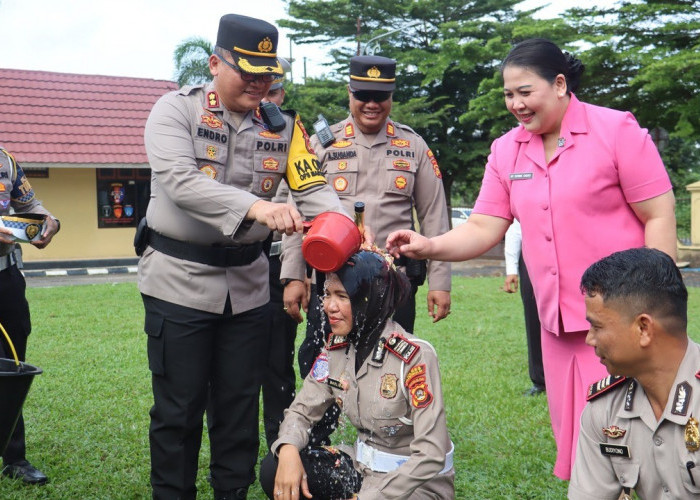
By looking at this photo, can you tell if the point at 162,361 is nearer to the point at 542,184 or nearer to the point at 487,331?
the point at 542,184

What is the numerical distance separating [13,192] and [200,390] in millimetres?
1710

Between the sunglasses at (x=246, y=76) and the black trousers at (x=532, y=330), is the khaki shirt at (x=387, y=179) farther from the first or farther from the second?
the black trousers at (x=532, y=330)

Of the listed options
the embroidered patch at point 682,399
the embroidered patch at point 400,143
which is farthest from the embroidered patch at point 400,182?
the embroidered patch at point 682,399

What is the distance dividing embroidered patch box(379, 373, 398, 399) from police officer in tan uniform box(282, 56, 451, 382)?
1420mm

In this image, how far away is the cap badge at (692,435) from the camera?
90.1 inches

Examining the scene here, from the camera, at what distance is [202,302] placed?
139 inches

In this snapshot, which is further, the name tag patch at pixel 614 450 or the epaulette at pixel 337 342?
the epaulette at pixel 337 342

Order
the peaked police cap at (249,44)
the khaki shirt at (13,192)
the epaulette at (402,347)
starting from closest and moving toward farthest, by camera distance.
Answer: the epaulette at (402,347)
the peaked police cap at (249,44)
the khaki shirt at (13,192)

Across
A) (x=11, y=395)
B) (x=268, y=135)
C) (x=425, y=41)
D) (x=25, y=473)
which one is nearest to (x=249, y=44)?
(x=268, y=135)

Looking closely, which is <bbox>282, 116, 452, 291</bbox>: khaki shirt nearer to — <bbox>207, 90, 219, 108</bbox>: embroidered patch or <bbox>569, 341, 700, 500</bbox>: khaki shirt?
<bbox>207, 90, 219, 108</bbox>: embroidered patch

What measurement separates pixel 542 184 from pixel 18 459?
329 centimetres

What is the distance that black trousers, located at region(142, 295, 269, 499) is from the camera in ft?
11.6

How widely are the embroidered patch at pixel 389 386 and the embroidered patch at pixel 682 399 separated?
3.38 feet

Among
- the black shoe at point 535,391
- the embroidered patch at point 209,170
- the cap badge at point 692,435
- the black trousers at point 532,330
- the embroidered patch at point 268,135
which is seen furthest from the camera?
the black shoe at point 535,391
